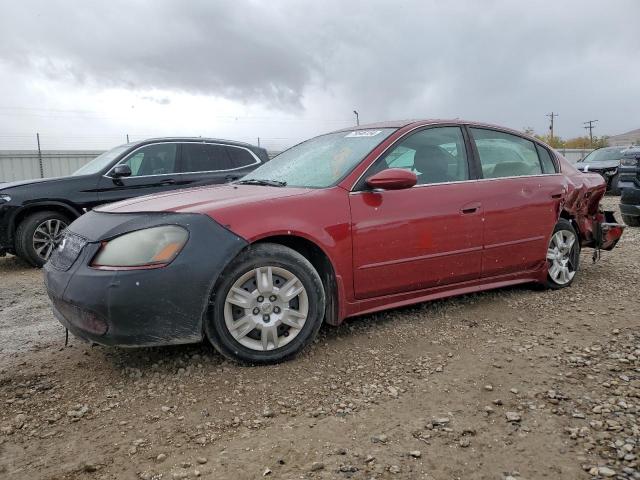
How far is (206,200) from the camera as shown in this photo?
327 cm

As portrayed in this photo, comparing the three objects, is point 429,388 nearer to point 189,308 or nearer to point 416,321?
point 416,321

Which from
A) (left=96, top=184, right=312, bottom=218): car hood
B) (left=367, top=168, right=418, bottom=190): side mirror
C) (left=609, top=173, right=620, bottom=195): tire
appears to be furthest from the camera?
(left=609, top=173, right=620, bottom=195): tire

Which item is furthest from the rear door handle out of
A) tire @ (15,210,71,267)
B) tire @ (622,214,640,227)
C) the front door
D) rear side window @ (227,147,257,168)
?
tire @ (622,214,640,227)

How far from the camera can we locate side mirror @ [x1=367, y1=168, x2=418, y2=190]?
3445 mm

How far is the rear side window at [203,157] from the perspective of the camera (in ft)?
24.5

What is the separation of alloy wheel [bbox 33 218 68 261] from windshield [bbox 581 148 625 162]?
597 inches

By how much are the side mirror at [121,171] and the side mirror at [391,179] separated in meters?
4.45

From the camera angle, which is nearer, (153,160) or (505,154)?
(505,154)

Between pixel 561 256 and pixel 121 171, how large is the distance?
5.33 metres

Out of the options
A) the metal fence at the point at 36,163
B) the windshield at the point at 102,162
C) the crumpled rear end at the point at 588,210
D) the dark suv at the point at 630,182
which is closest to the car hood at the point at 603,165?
the dark suv at the point at 630,182

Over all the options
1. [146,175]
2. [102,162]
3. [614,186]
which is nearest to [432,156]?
[146,175]

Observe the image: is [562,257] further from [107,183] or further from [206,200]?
[107,183]

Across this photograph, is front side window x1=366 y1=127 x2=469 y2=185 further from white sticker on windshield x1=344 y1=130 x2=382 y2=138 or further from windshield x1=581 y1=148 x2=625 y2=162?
windshield x1=581 y1=148 x2=625 y2=162

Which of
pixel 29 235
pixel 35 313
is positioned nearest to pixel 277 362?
pixel 35 313
